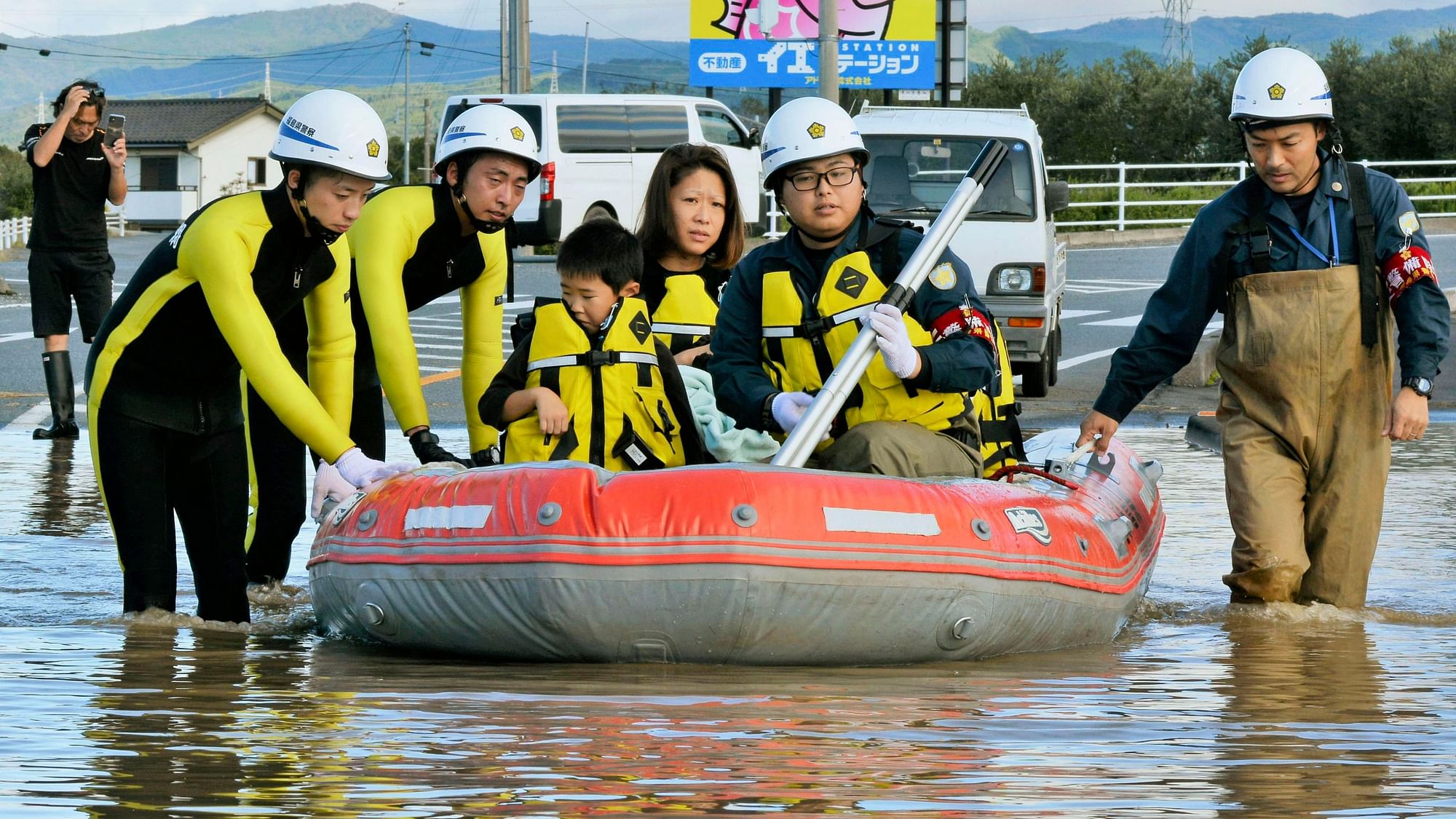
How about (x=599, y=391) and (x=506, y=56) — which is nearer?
(x=599, y=391)

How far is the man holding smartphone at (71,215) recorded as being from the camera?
11.1 m

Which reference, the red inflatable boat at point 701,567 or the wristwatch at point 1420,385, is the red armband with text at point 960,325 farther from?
the wristwatch at point 1420,385

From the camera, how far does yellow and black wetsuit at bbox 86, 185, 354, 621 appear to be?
5.52 meters

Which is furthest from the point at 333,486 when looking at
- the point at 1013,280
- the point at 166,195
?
the point at 166,195

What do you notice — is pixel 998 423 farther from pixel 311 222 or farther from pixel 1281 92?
pixel 311 222

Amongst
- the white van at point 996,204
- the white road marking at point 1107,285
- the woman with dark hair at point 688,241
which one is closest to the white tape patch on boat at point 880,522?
the woman with dark hair at point 688,241

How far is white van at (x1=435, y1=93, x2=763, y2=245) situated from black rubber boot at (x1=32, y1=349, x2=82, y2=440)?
44.3 ft

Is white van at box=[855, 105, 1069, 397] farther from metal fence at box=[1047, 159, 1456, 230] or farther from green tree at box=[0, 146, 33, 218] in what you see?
green tree at box=[0, 146, 33, 218]

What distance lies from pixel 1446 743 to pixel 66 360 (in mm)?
8998

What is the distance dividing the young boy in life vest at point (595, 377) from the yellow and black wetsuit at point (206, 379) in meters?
0.60

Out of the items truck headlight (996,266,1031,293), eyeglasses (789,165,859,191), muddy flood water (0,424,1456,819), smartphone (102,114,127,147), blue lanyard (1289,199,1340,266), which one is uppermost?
smartphone (102,114,127,147)

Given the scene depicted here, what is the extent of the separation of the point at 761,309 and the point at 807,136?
59 centimetres

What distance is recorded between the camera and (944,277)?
6.09 meters

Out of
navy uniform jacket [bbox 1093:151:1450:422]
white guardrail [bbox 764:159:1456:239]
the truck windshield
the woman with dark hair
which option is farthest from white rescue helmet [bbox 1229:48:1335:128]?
white guardrail [bbox 764:159:1456:239]
